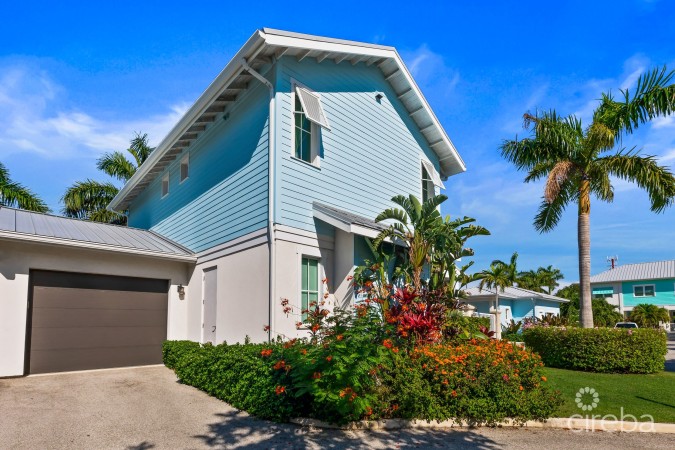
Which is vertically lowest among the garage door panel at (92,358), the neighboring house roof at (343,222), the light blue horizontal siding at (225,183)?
the garage door panel at (92,358)

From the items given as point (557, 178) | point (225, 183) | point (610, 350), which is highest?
point (557, 178)

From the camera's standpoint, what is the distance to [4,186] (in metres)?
18.0

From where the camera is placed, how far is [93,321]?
11.9 meters

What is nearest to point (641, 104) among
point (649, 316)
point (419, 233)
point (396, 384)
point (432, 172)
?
point (432, 172)

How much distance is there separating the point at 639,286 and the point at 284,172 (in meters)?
47.7

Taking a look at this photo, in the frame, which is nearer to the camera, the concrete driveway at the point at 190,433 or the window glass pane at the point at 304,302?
the concrete driveway at the point at 190,433

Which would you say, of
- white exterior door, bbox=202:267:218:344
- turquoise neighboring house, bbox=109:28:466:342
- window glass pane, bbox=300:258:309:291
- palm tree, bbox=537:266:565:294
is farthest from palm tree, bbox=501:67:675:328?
palm tree, bbox=537:266:565:294

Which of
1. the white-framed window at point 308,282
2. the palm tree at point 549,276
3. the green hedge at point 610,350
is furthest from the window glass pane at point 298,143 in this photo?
the palm tree at point 549,276

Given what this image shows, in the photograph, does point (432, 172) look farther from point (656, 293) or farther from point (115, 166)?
point (656, 293)

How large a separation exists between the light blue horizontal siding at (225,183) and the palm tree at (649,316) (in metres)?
38.9

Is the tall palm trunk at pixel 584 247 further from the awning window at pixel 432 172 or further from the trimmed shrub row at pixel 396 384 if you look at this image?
the trimmed shrub row at pixel 396 384

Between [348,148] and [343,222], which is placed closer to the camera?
[343,222]

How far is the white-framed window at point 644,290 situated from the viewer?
44531mm

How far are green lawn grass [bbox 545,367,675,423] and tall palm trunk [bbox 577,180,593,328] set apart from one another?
96.3 inches
